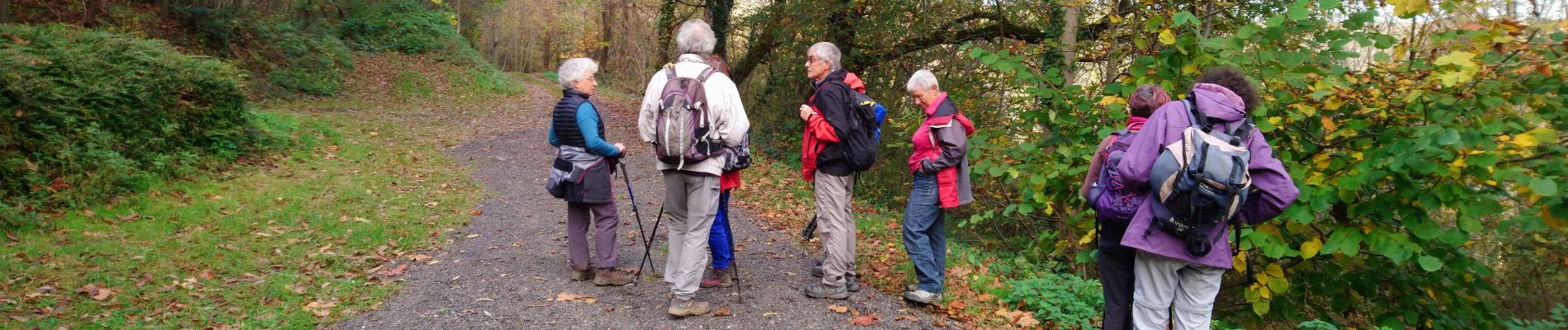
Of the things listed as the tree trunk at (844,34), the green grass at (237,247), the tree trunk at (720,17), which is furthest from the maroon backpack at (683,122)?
the tree trunk at (720,17)

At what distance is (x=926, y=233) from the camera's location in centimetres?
496

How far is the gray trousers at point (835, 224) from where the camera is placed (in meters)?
4.99

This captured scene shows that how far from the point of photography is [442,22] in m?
27.5

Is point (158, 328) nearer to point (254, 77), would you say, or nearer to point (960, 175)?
point (960, 175)

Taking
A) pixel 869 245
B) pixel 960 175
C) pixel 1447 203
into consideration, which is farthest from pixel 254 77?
pixel 1447 203

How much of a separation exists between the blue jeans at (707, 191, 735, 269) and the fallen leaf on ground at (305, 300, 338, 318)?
7.71 ft

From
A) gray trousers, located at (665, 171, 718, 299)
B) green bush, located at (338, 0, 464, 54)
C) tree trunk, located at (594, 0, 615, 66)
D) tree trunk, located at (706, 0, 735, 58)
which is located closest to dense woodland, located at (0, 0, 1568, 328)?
gray trousers, located at (665, 171, 718, 299)

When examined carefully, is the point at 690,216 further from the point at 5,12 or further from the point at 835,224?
the point at 5,12

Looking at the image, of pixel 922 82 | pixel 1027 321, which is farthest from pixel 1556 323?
pixel 922 82

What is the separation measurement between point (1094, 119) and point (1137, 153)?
2.53 m

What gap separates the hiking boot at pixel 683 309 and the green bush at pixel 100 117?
5740 mm

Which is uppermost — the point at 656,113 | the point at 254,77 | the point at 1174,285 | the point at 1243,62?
the point at 1243,62

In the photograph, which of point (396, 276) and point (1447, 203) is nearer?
point (1447, 203)

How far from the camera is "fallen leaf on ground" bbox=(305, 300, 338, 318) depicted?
5.03m
